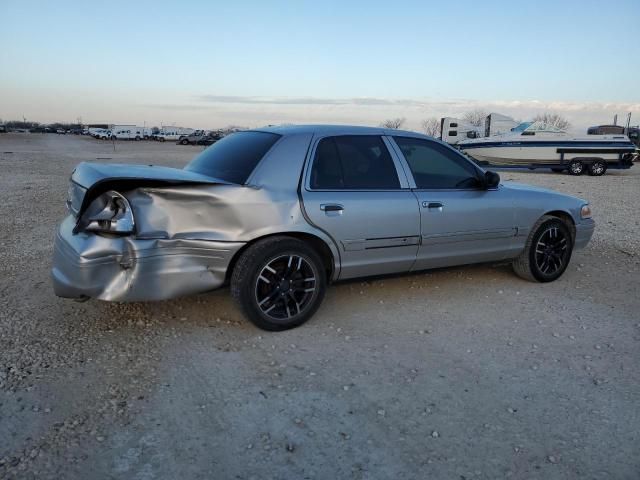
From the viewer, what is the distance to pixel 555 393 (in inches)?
127

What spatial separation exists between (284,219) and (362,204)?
710 millimetres

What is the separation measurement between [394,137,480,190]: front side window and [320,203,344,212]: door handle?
0.88m

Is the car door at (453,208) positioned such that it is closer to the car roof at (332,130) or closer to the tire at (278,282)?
the car roof at (332,130)

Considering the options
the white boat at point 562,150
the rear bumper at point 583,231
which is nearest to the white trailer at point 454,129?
the white boat at point 562,150

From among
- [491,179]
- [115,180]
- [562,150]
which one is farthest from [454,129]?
[115,180]

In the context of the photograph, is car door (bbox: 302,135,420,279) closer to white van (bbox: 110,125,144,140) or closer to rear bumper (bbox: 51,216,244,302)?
rear bumper (bbox: 51,216,244,302)

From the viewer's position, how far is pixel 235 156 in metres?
4.29

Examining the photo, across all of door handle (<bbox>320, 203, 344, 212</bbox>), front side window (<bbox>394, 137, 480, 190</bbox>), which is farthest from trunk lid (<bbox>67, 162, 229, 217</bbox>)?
front side window (<bbox>394, 137, 480, 190</bbox>)

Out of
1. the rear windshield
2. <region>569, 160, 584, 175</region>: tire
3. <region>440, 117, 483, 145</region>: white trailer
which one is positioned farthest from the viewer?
<region>440, 117, 483, 145</region>: white trailer

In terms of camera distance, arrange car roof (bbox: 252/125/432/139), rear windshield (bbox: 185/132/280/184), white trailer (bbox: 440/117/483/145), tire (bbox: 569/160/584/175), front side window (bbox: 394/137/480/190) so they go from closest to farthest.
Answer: rear windshield (bbox: 185/132/280/184) → car roof (bbox: 252/125/432/139) → front side window (bbox: 394/137/480/190) → tire (bbox: 569/160/584/175) → white trailer (bbox: 440/117/483/145)

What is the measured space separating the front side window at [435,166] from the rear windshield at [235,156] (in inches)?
48.6

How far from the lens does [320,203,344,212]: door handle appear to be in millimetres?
4055

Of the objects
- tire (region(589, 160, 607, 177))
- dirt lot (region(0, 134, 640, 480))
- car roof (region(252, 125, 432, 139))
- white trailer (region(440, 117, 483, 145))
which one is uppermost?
white trailer (region(440, 117, 483, 145))

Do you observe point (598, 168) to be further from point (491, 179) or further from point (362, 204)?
point (362, 204)
